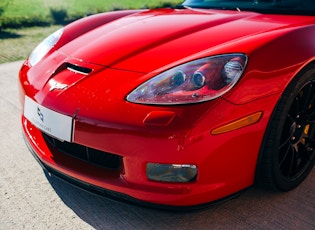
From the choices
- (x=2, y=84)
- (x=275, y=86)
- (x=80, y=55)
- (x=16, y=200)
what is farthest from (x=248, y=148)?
(x=2, y=84)

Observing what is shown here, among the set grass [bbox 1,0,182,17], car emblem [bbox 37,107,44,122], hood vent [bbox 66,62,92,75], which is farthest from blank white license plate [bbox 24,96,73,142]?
grass [bbox 1,0,182,17]

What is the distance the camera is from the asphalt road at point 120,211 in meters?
1.99

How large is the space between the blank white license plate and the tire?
0.96 metres

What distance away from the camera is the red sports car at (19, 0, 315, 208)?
1737 millimetres

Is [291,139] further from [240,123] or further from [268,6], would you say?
[268,6]

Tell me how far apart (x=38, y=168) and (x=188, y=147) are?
125 cm

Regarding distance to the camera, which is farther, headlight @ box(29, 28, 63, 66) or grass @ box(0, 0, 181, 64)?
grass @ box(0, 0, 181, 64)

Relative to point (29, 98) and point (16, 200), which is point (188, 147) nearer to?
point (29, 98)

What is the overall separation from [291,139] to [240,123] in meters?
0.58

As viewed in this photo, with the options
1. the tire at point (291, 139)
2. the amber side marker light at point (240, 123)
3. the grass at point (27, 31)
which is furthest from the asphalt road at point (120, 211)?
the grass at point (27, 31)

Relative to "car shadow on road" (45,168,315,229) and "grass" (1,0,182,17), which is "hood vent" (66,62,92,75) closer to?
"car shadow on road" (45,168,315,229)

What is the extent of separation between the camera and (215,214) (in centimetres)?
205

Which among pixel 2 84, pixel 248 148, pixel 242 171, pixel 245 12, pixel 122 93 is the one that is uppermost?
pixel 245 12

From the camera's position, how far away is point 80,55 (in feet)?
7.41
